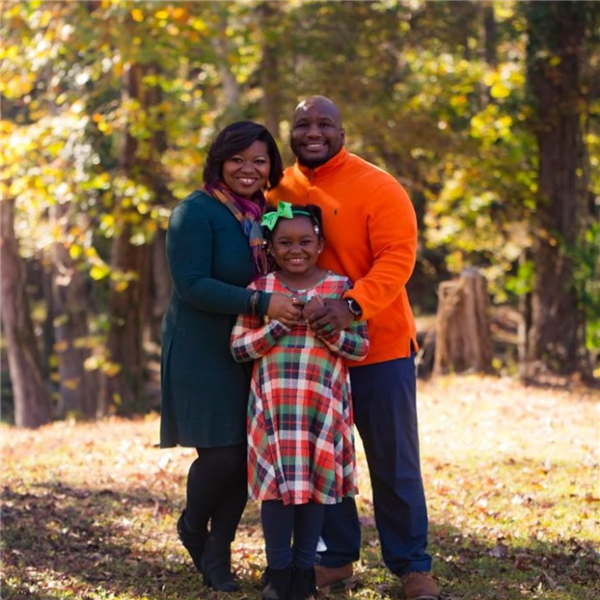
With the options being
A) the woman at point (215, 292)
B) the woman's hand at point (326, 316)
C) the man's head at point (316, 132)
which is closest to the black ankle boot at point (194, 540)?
the woman at point (215, 292)

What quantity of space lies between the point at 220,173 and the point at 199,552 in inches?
71.3

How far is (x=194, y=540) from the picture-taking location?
215 inches

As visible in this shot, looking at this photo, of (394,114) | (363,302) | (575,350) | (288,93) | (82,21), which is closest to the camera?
(363,302)

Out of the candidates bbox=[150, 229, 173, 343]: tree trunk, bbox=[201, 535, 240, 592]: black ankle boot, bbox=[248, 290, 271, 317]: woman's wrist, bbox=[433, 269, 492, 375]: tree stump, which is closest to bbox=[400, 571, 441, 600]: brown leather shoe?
bbox=[201, 535, 240, 592]: black ankle boot

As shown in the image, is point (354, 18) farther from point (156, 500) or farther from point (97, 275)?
point (156, 500)

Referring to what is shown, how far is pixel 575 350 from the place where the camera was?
13.9 meters

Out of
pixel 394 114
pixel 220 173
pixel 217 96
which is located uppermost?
pixel 217 96

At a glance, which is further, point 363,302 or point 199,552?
point 199,552

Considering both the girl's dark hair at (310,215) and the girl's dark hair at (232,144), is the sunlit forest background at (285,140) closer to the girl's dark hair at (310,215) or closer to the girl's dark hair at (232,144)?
the girl's dark hair at (232,144)

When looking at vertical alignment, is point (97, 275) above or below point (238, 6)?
below

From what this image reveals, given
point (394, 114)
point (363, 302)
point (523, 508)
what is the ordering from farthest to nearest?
1. point (394, 114)
2. point (523, 508)
3. point (363, 302)

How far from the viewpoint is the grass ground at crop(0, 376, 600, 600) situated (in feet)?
18.4

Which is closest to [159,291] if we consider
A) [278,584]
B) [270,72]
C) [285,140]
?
[285,140]

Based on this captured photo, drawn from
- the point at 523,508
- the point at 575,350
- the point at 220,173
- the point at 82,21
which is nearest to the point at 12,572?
the point at 220,173
